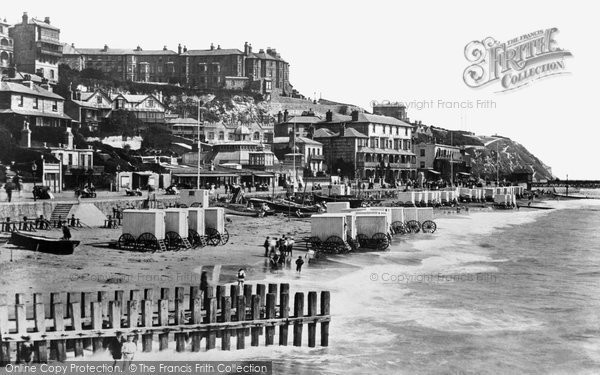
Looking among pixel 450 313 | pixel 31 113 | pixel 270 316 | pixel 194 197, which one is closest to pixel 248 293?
pixel 270 316

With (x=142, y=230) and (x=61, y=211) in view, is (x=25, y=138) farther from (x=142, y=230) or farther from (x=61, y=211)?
(x=142, y=230)

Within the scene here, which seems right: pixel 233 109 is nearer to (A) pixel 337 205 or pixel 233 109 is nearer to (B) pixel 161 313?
(A) pixel 337 205

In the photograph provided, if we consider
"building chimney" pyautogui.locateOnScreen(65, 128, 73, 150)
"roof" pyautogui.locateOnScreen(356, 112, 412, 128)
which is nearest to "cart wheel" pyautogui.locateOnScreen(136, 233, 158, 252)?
"building chimney" pyautogui.locateOnScreen(65, 128, 73, 150)

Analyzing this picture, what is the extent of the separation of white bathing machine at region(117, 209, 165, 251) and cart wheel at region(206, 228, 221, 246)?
156 inches

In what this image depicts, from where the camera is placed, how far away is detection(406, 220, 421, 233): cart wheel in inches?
2028

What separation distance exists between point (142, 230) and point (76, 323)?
17666 millimetres

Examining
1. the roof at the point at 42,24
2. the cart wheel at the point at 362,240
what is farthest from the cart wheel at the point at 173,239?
the roof at the point at 42,24

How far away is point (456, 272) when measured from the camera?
3275 cm

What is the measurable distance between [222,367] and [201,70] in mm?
144521

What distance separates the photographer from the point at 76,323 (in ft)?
51.0

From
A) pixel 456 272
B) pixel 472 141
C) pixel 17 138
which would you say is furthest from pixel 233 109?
pixel 456 272

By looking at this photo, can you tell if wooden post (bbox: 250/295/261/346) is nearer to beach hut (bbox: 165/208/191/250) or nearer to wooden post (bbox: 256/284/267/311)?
wooden post (bbox: 256/284/267/311)

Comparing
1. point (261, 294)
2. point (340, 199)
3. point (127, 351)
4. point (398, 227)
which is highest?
point (340, 199)

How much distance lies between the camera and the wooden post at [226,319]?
17250mm
